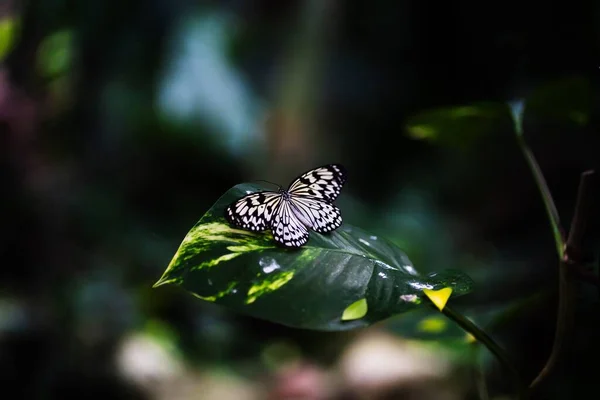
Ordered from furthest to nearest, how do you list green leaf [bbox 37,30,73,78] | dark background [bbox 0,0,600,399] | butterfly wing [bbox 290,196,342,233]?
green leaf [bbox 37,30,73,78], dark background [bbox 0,0,600,399], butterfly wing [bbox 290,196,342,233]

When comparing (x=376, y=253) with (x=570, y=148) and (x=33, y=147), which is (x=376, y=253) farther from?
(x=33, y=147)

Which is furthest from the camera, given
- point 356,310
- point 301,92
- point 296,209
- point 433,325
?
point 301,92

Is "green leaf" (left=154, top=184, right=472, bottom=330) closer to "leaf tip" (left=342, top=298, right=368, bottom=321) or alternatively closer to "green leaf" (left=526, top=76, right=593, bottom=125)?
"leaf tip" (left=342, top=298, right=368, bottom=321)

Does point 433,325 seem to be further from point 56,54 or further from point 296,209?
point 56,54

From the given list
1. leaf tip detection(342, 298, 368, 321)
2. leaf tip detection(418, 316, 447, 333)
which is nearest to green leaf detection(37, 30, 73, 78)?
leaf tip detection(418, 316, 447, 333)

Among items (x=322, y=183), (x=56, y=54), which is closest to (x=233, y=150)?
(x=56, y=54)

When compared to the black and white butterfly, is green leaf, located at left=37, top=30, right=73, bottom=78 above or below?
above

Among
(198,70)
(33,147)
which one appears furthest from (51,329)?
(198,70)
